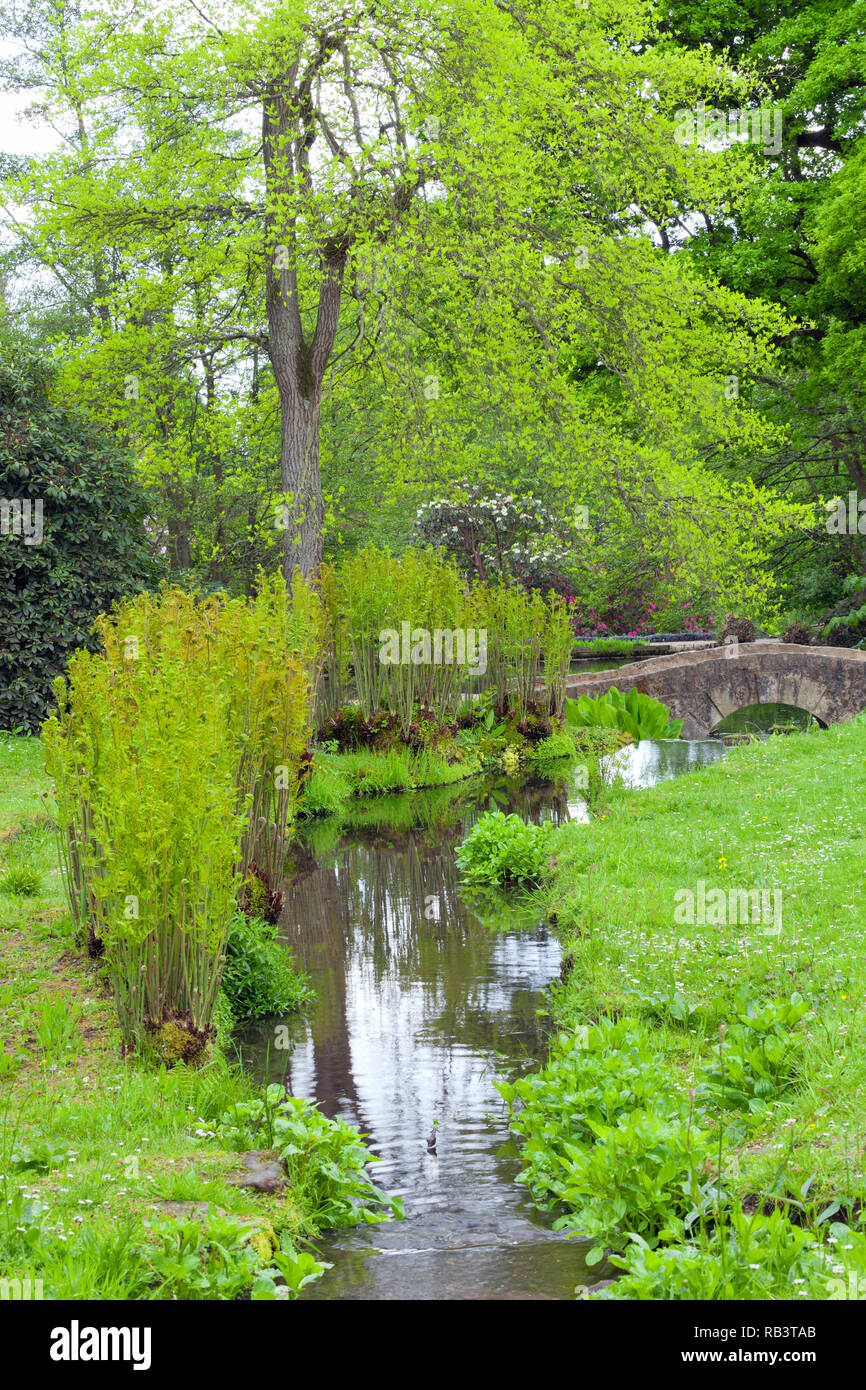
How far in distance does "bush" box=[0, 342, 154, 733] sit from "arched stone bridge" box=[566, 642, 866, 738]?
23.9ft

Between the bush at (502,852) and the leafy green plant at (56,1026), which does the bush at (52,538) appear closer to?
the bush at (502,852)

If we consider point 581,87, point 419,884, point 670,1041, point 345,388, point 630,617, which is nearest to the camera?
point 670,1041

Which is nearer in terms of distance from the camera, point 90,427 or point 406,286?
point 406,286

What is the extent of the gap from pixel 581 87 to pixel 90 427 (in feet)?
23.4

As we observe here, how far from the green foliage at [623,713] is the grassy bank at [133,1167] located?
11649mm

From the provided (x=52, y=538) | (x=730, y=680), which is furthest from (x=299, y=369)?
(x=730, y=680)

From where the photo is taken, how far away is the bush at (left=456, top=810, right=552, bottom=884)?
9.01 m

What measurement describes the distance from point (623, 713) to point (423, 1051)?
473 inches

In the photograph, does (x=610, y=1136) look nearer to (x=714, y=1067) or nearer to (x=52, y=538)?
(x=714, y=1067)

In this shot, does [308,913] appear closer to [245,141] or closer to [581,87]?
[581,87]

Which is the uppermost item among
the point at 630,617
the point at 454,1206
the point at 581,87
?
the point at 581,87

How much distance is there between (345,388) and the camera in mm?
17203

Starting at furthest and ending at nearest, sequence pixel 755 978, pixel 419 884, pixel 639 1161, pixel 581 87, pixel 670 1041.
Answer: pixel 581 87 < pixel 419 884 < pixel 755 978 < pixel 670 1041 < pixel 639 1161

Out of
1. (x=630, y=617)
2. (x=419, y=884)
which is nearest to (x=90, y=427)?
(x=419, y=884)
